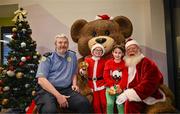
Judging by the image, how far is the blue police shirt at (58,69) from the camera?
309cm

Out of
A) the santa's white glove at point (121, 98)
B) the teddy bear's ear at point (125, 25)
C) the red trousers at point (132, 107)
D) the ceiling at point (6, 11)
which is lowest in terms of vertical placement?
the red trousers at point (132, 107)

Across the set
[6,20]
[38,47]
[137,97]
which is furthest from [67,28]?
[6,20]

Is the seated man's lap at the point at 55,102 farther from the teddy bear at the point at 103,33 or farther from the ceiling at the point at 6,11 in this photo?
the ceiling at the point at 6,11

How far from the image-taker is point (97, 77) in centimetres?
320

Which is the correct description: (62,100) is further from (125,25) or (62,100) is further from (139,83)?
(125,25)

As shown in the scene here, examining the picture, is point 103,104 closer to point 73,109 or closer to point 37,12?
point 73,109

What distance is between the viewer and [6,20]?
23.1 ft

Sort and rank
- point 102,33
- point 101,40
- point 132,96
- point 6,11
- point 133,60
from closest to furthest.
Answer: point 132,96, point 133,60, point 101,40, point 102,33, point 6,11

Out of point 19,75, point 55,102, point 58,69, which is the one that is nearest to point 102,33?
point 58,69

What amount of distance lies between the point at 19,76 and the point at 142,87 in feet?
6.34

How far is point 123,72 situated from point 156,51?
4.37ft

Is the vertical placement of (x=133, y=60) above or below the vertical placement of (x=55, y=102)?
above

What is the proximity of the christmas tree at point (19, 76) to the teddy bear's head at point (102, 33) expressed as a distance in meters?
0.84

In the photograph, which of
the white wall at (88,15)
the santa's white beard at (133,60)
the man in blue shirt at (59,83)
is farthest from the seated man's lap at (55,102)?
the white wall at (88,15)
